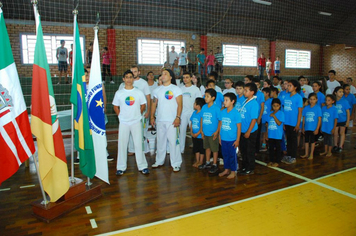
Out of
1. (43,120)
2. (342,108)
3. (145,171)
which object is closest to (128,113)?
(145,171)

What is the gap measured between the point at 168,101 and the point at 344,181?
115 inches

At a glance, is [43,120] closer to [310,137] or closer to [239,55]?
[310,137]

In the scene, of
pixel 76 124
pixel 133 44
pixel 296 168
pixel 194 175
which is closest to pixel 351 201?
pixel 296 168

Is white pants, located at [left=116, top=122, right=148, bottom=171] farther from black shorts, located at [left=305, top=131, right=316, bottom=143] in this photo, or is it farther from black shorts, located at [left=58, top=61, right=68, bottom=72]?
black shorts, located at [left=58, top=61, right=68, bottom=72]

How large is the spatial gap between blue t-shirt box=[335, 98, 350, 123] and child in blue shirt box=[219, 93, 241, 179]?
2.91 m

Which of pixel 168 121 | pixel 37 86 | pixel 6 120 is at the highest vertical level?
pixel 37 86

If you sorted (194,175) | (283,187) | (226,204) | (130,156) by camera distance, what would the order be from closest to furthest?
(226,204) → (283,187) → (194,175) → (130,156)

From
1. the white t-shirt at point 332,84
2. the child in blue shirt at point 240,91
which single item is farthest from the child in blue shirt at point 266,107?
the white t-shirt at point 332,84

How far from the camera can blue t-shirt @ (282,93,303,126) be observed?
489 centimetres

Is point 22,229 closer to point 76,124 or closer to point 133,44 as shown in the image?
point 76,124

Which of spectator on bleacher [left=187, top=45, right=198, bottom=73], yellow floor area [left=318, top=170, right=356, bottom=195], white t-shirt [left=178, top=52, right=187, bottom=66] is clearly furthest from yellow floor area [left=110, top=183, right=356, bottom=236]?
spectator on bleacher [left=187, top=45, right=198, bottom=73]

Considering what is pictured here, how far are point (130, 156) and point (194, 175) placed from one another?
1680 millimetres

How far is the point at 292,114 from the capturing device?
4.96 m

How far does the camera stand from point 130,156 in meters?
5.60
